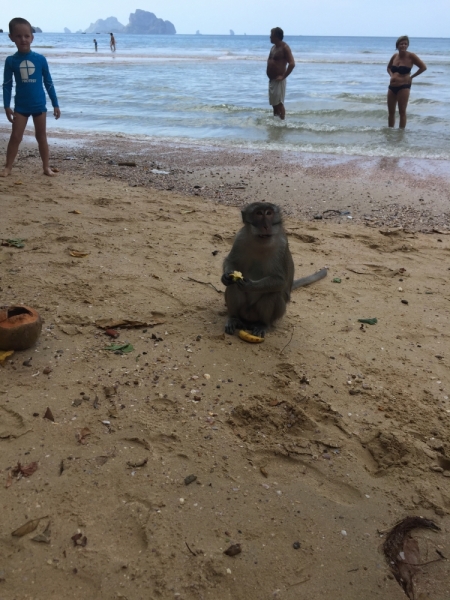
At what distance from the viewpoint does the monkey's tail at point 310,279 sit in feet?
16.2

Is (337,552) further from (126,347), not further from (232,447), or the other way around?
(126,347)

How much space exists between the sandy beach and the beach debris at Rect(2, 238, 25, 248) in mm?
84

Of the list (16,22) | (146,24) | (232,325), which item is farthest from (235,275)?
(146,24)

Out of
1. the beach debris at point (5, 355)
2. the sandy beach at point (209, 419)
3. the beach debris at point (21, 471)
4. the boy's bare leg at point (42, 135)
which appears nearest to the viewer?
the sandy beach at point (209, 419)

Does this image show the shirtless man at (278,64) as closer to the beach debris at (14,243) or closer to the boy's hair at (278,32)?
the boy's hair at (278,32)

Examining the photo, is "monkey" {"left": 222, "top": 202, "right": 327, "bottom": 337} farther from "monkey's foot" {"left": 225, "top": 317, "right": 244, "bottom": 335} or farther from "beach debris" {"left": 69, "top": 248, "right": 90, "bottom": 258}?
"beach debris" {"left": 69, "top": 248, "right": 90, "bottom": 258}

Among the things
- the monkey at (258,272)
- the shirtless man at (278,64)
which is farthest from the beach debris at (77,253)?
the shirtless man at (278,64)

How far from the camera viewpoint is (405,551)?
2393 millimetres

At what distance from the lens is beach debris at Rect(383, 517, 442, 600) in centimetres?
228

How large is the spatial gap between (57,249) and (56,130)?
372 inches

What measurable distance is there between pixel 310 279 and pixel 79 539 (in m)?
3.30

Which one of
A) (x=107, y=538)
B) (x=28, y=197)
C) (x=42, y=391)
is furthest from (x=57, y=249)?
(x=107, y=538)

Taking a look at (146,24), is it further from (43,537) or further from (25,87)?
(43,537)

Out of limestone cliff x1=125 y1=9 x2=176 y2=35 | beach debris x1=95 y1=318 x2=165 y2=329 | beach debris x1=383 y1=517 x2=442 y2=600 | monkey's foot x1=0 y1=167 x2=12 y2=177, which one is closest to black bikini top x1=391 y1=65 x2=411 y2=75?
monkey's foot x1=0 y1=167 x2=12 y2=177
